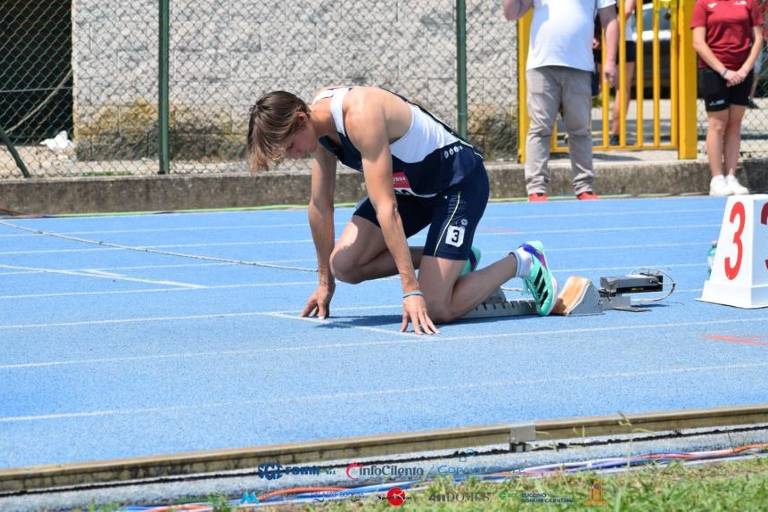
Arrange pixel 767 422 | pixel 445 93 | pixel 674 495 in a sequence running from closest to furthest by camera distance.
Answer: pixel 674 495, pixel 767 422, pixel 445 93

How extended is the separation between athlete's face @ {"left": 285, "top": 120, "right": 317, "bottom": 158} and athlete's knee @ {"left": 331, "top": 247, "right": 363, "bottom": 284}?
836mm

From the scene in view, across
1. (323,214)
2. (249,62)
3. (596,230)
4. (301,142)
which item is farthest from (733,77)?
(301,142)

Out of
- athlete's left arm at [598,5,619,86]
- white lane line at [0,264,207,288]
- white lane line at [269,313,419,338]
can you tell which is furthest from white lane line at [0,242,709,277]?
athlete's left arm at [598,5,619,86]

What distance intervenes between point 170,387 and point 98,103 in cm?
1030

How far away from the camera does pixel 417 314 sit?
6.74 m

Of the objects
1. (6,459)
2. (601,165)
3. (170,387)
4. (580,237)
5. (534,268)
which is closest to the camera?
(6,459)

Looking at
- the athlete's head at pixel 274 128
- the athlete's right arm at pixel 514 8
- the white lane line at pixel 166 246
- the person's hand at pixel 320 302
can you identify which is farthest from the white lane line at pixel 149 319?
the athlete's right arm at pixel 514 8

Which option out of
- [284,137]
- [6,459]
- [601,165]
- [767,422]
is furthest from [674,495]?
[601,165]

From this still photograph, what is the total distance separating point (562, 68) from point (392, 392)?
7.93m

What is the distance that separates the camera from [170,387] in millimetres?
5734

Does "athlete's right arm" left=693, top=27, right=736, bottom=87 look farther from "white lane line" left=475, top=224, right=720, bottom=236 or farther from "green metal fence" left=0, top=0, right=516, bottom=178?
"green metal fence" left=0, top=0, right=516, bottom=178

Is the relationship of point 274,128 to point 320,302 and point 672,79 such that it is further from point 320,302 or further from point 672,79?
point 672,79

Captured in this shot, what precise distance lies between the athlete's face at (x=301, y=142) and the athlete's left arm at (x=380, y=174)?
0.69ft

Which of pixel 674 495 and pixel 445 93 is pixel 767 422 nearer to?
pixel 674 495
